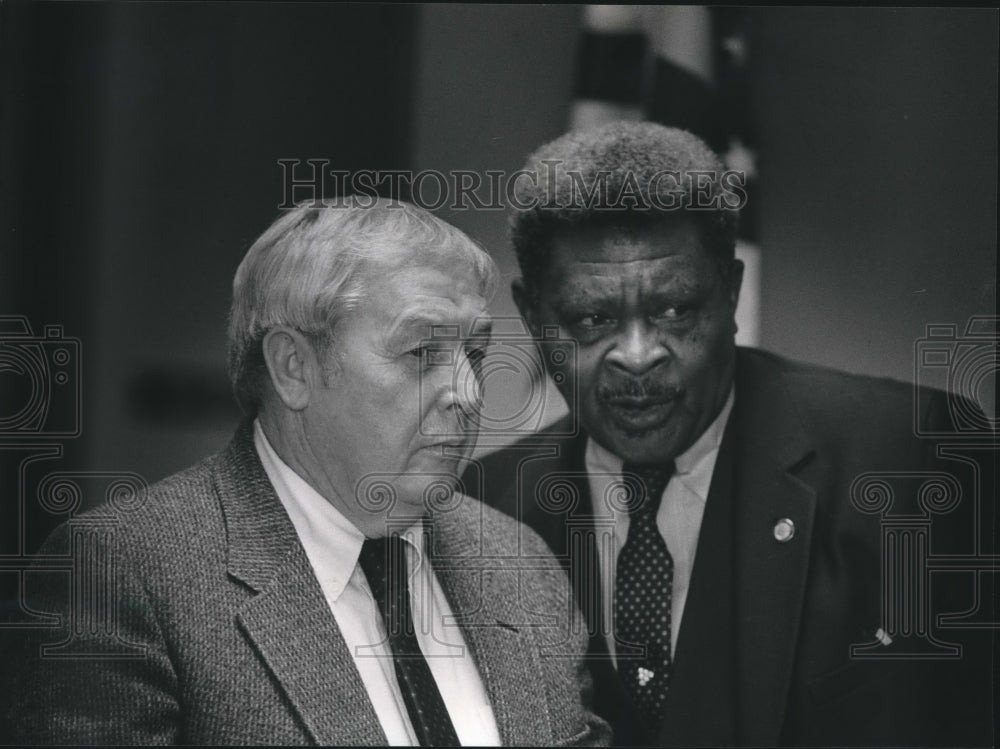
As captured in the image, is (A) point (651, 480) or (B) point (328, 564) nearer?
(B) point (328, 564)

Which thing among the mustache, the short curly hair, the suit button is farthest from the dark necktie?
the suit button

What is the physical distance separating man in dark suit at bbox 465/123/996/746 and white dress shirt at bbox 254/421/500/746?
0.36 metres

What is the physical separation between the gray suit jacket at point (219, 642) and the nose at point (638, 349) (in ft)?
2.19

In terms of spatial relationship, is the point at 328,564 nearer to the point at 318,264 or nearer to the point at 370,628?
the point at 370,628

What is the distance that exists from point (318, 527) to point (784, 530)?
1.23 m

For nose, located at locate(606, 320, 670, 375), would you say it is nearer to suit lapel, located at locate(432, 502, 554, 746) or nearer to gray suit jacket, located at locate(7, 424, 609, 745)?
suit lapel, located at locate(432, 502, 554, 746)

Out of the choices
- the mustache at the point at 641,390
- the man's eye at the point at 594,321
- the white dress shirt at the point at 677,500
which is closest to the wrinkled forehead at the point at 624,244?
the man's eye at the point at 594,321

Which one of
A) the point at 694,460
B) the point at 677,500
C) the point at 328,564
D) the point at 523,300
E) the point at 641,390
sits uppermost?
the point at 523,300

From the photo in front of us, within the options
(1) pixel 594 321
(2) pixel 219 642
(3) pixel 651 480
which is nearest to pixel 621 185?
(1) pixel 594 321

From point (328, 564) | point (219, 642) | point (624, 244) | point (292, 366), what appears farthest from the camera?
point (624, 244)

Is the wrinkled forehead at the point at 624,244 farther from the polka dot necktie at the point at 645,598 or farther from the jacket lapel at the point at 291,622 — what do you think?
the jacket lapel at the point at 291,622

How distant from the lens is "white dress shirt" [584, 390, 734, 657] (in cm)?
293

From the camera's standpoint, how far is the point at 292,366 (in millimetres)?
2738

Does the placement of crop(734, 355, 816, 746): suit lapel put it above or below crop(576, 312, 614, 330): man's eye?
below
